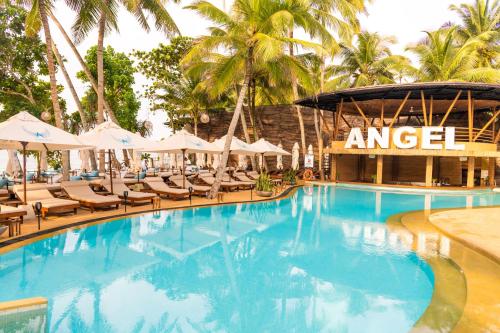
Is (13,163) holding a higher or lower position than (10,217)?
higher

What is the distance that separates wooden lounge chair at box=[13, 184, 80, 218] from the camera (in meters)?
8.34

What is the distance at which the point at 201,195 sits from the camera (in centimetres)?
1348

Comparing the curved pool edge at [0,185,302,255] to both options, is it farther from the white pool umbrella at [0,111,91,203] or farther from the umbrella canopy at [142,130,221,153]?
the umbrella canopy at [142,130,221,153]

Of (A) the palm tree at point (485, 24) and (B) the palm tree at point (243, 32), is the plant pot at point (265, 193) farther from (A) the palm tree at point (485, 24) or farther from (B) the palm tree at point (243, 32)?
(A) the palm tree at point (485, 24)

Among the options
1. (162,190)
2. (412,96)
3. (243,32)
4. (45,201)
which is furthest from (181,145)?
(412,96)

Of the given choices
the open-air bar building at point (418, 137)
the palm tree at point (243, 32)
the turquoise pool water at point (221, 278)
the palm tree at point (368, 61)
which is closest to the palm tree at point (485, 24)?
the open-air bar building at point (418, 137)

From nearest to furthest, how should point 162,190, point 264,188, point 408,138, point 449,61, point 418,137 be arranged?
point 162,190 → point 264,188 → point 408,138 → point 418,137 → point 449,61

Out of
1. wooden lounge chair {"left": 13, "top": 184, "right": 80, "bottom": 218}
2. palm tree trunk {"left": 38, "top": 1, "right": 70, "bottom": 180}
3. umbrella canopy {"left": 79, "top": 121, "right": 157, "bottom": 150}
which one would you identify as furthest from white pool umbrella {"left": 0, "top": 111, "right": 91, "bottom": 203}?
palm tree trunk {"left": 38, "top": 1, "right": 70, "bottom": 180}

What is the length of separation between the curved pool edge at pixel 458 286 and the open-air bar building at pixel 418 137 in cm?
1238

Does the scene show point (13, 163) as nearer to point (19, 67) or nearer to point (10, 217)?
point (19, 67)

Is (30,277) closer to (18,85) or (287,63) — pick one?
(287,63)

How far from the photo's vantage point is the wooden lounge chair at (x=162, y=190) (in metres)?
11.8

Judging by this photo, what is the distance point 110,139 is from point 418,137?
16477 mm

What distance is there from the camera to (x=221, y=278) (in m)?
5.25
